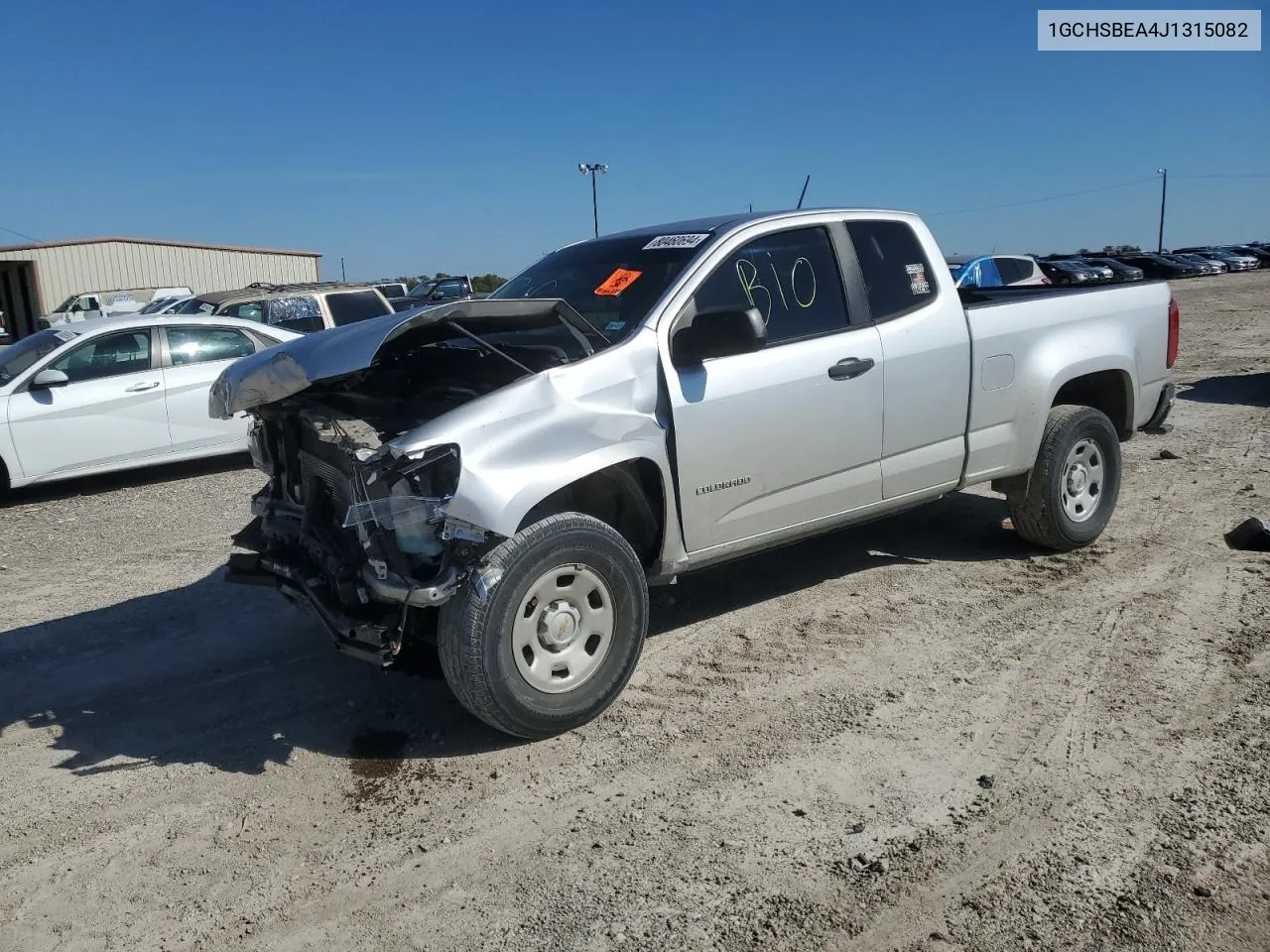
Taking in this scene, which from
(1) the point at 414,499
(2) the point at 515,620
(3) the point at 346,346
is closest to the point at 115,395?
(3) the point at 346,346

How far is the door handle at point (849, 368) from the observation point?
198 inches

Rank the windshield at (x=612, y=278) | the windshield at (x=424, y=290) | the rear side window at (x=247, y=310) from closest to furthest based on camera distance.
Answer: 1. the windshield at (x=612, y=278)
2. the rear side window at (x=247, y=310)
3. the windshield at (x=424, y=290)

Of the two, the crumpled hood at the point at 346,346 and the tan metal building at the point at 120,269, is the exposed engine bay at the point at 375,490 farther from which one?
the tan metal building at the point at 120,269

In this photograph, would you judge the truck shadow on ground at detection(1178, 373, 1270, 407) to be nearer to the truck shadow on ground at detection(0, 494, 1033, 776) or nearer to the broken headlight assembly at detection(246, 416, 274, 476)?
the truck shadow on ground at detection(0, 494, 1033, 776)

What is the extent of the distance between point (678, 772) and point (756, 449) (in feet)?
5.07

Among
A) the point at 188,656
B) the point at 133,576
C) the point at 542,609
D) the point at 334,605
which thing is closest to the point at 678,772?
the point at 542,609

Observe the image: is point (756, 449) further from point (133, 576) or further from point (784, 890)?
point (133, 576)

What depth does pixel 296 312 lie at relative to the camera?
14617 millimetres

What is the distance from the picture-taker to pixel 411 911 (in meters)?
3.16

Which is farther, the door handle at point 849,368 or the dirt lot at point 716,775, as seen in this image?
the door handle at point 849,368

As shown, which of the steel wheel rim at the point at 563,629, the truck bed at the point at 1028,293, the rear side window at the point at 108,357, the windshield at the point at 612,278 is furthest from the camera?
the rear side window at the point at 108,357

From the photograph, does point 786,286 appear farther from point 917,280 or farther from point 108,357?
point 108,357

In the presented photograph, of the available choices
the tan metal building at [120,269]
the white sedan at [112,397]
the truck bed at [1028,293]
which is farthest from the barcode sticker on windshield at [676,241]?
the tan metal building at [120,269]

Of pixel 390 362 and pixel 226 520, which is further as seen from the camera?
pixel 226 520
